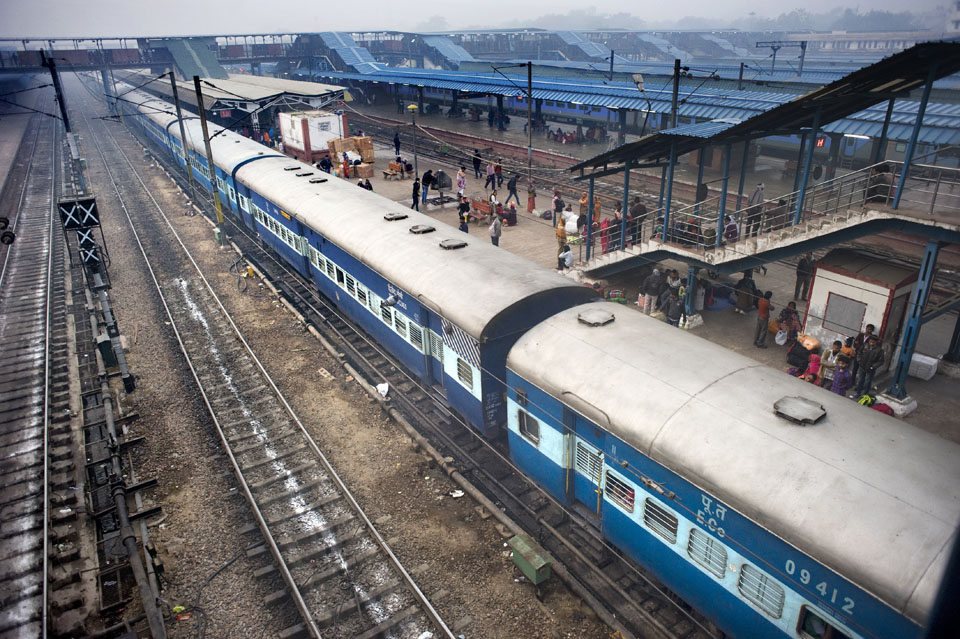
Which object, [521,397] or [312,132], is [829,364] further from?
[312,132]

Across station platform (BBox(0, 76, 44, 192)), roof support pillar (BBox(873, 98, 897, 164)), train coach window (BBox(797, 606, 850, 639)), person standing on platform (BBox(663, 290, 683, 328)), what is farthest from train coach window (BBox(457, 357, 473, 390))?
station platform (BBox(0, 76, 44, 192))

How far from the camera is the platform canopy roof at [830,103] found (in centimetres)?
1318

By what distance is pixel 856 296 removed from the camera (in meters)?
15.9

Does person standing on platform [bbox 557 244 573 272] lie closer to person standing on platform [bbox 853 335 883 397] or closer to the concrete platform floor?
the concrete platform floor

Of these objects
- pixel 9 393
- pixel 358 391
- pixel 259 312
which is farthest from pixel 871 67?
pixel 9 393

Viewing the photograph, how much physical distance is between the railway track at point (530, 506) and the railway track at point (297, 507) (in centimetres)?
A: 252

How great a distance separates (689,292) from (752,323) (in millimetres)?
2386

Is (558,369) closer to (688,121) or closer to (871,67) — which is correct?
(871,67)

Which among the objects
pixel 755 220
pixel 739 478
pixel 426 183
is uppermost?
pixel 739 478

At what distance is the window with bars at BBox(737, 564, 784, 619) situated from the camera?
7500mm

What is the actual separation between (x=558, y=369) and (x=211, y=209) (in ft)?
103

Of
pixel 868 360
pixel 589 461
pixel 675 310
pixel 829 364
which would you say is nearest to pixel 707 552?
pixel 589 461

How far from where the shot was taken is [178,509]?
42.4 feet

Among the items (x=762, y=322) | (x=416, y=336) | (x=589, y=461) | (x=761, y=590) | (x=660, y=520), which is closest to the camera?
(x=761, y=590)
